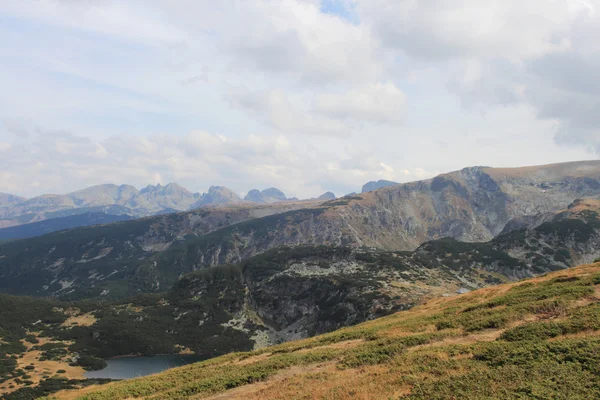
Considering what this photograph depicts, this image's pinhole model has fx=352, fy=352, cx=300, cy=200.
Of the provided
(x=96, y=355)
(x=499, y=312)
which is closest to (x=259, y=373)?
(x=499, y=312)

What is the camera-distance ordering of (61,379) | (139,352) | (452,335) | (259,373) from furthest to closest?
(139,352), (61,379), (452,335), (259,373)

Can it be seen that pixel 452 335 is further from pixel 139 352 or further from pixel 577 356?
pixel 139 352

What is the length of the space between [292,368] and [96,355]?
198 meters

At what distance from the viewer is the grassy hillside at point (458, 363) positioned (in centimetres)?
2022

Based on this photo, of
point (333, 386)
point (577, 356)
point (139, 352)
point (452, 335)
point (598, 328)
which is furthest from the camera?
point (139, 352)

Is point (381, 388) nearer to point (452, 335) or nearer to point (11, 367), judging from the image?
point (452, 335)

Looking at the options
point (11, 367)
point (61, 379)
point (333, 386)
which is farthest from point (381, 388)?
point (11, 367)

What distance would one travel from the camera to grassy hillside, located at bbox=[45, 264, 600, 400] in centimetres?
2022

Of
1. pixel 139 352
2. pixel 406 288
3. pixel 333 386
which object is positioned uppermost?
pixel 333 386

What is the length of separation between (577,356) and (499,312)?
17.6 metres

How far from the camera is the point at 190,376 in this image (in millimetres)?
38094

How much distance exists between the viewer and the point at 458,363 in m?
24.5

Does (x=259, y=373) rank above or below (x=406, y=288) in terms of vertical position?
above

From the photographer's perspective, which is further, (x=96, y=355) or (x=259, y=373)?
(x=96, y=355)
